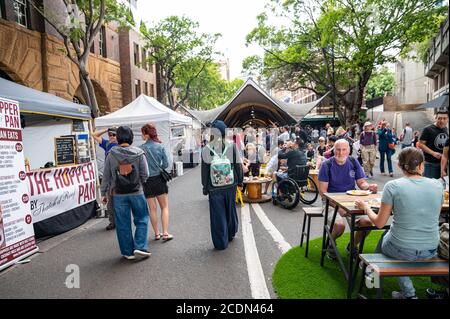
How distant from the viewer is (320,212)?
4512mm

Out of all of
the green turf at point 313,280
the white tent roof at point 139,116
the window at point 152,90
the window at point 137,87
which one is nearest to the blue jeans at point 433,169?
the green turf at point 313,280

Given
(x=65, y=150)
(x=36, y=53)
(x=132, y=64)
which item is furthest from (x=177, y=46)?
(x=65, y=150)

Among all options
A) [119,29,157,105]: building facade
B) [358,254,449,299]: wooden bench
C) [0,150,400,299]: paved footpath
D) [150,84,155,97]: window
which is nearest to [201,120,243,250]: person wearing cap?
[0,150,400,299]: paved footpath

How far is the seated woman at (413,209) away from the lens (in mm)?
2754

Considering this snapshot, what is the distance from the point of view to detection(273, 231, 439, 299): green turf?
346 cm

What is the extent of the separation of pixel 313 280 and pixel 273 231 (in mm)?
2068

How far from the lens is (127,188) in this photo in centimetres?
449

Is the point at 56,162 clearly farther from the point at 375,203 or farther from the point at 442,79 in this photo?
the point at 442,79

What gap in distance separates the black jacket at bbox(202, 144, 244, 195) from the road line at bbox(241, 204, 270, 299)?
3.18 feet

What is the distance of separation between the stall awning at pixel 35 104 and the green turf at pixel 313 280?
4.86 m

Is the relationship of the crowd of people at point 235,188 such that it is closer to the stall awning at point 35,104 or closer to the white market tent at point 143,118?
the stall awning at point 35,104

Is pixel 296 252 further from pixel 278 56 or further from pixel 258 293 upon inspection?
pixel 278 56
